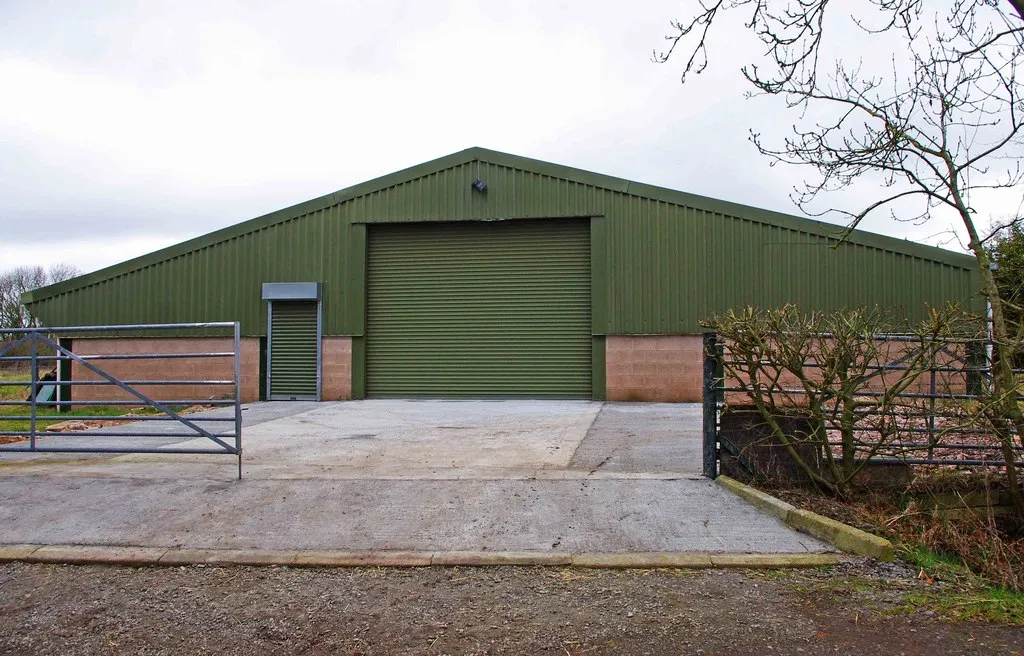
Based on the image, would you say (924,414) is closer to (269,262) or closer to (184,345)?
(269,262)

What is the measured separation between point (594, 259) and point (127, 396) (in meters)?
12.3

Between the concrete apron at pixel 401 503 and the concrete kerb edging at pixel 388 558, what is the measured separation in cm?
5

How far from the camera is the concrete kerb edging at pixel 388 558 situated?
15.7ft

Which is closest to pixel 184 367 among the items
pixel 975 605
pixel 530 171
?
pixel 530 171

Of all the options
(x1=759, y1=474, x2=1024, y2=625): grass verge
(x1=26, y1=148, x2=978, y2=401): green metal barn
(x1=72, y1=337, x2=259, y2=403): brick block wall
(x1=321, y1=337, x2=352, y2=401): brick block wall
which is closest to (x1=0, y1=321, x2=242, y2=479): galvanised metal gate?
(x1=72, y1=337, x2=259, y2=403): brick block wall

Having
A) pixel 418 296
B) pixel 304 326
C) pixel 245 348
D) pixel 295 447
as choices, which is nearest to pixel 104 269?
pixel 245 348

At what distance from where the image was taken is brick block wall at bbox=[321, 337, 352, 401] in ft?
57.5

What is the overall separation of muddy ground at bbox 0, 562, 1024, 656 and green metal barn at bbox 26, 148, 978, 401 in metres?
12.0

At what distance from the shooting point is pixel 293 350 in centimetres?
1767

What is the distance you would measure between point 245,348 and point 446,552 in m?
14.2

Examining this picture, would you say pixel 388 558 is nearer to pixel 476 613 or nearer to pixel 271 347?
pixel 476 613

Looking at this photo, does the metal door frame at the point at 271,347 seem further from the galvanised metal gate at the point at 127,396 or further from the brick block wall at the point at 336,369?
the galvanised metal gate at the point at 127,396

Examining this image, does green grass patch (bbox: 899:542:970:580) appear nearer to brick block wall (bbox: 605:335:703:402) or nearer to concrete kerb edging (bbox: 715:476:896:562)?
concrete kerb edging (bbox: 715:476:896:562)

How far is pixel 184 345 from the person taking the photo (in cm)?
1798
